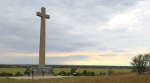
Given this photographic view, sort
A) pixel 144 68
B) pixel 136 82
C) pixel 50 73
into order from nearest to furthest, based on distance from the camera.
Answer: pixel 136 82, pixel 144 68, pixel 50 73

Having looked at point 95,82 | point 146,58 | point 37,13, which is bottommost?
point 95,82

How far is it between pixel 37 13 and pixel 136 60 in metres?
15.6

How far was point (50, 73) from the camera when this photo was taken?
4297 centimetres

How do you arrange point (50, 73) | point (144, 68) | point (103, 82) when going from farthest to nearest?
point (50, 73) < point (144, 68) < point (103, 82)

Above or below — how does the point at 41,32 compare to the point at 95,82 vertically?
above

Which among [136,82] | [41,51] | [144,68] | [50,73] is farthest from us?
[50,73]

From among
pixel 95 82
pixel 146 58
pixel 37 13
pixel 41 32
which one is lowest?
pixel 95 82

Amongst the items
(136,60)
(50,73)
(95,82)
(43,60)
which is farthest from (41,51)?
(95,82)

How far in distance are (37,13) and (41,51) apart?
5771mm

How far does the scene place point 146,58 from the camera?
37906mm

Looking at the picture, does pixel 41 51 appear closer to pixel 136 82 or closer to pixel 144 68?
pixel 144 68

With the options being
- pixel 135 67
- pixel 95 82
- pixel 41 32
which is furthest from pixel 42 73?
pixel 95 82

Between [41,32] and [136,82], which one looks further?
[41,32]

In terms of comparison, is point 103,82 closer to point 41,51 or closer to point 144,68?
point 144,68
